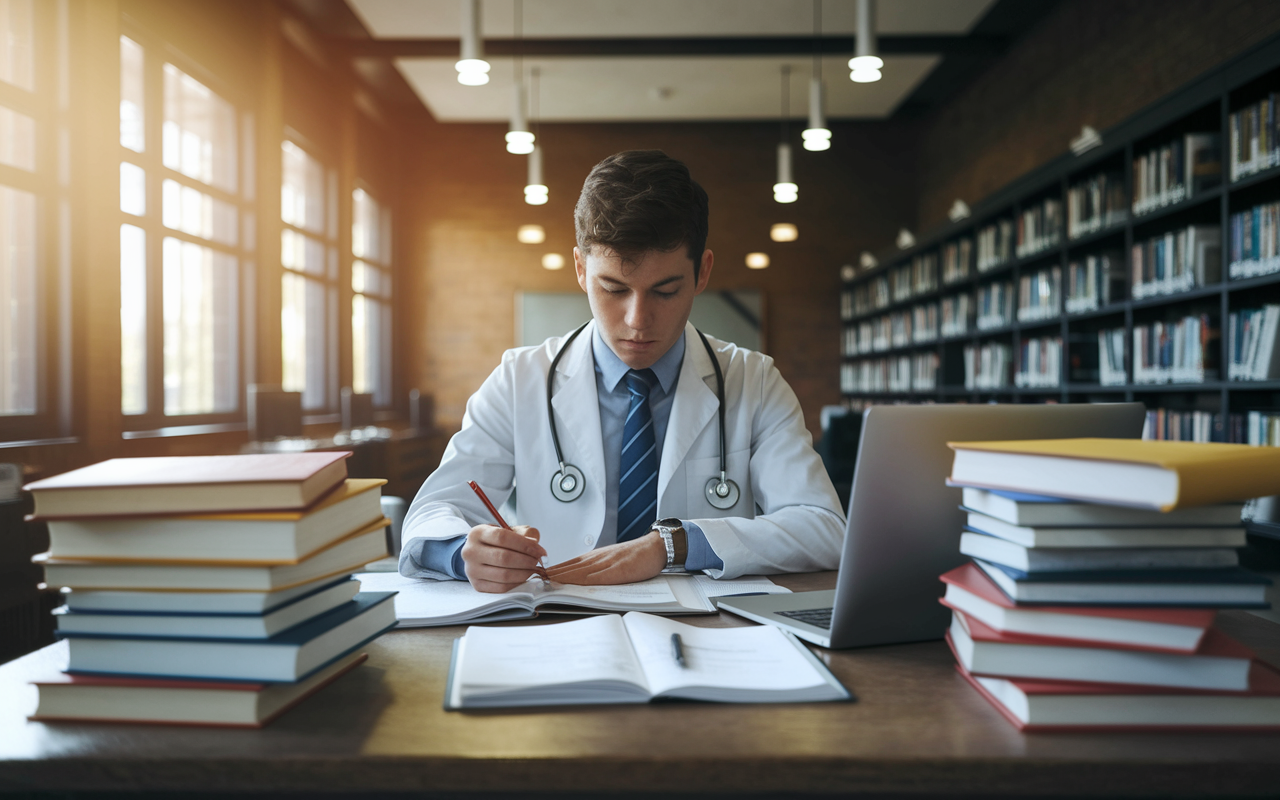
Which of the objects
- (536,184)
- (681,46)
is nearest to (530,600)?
(536,184)

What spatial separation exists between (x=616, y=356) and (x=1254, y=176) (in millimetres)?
2711

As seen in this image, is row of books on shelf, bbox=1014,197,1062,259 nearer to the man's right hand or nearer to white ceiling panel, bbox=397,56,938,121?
white ceiling panel, bbox=397,56,938,121

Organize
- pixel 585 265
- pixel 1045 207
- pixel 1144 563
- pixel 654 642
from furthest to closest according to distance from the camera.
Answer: pixel 1045 207, pixel 585 265, pixel 654 642, pixel 1144 563

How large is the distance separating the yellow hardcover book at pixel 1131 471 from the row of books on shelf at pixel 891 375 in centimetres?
602

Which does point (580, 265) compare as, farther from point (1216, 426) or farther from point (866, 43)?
point (1216, 426)

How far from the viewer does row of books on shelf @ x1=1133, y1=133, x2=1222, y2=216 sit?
3.16 metres

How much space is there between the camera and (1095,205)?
398 centimetres

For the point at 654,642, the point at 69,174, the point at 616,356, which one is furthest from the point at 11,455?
the point at 654,642

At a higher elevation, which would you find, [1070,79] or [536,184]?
[1070,79]

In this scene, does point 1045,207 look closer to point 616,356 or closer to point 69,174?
point 616,356

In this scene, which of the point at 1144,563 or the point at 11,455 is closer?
the point at 1144,563

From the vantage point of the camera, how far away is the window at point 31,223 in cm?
338

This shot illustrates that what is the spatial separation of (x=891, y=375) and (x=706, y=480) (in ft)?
21.0

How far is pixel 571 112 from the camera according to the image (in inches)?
324
